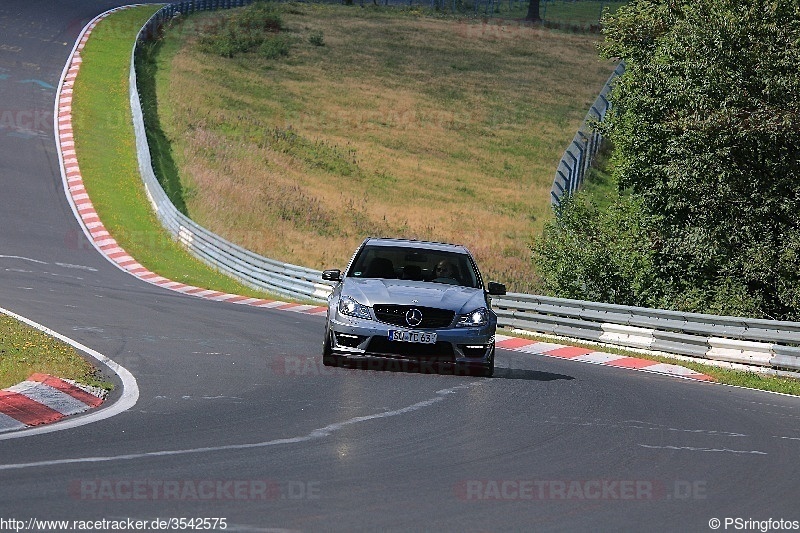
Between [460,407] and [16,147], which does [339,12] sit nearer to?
[16,147]

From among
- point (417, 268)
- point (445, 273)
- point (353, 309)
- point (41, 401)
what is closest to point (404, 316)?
point (353, 309)

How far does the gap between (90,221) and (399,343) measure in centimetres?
2351

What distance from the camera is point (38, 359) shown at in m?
12.4

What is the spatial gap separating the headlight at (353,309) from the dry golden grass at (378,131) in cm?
2079

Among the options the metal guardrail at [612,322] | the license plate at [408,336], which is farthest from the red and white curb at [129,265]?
the license plate at [408,336]

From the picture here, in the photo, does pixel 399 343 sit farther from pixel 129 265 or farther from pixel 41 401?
pixel 129 265

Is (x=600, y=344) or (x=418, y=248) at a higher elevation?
(x=418, y=248)

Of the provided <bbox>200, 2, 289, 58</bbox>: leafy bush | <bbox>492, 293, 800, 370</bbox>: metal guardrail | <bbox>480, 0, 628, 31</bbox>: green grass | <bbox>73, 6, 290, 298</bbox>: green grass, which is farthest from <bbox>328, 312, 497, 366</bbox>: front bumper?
<bbox>480, 0, 628, 31</bbox>: green grass

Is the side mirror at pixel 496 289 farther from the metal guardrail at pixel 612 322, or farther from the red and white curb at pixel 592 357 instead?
the metal guardrail at pixel 612 322

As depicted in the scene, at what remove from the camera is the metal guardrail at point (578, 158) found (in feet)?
136

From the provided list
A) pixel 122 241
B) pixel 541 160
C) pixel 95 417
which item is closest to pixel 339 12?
pixel 541 160

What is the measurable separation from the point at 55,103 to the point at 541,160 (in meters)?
20.2

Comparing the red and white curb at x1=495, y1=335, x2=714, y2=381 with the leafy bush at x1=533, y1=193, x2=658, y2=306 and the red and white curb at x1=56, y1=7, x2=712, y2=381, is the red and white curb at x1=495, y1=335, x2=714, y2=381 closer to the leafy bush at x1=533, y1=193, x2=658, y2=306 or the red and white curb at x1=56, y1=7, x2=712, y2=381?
the red and white curb at x1=56, y1=7, x2=712, y2=381

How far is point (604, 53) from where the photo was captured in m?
37.7
